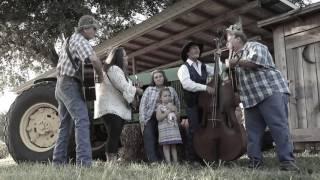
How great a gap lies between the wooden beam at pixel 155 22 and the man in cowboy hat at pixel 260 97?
2.64 meters

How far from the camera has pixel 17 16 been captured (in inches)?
551

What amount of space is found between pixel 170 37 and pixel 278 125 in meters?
4.61

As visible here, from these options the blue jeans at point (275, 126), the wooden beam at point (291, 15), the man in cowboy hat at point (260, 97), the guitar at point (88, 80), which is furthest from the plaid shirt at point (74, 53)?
the wooden beam at point (291, 15)

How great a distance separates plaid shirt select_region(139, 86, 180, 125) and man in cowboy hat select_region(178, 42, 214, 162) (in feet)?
0.92

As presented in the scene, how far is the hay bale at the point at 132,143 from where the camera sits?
22.2 ft

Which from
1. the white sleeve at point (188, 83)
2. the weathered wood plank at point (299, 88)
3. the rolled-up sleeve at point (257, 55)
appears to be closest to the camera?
the rolled-up sleeve at point (257, 55)

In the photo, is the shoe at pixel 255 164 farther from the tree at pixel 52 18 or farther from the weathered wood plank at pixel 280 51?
the tree at pixel 52 18

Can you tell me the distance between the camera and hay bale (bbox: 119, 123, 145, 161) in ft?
22.2

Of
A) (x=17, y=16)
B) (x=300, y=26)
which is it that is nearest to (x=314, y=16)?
(x=300, y=26)

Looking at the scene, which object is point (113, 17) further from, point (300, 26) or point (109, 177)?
point (109, 177)

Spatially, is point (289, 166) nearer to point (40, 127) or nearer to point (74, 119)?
point (74, 119)

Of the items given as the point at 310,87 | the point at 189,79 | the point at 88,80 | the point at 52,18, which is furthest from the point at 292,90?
the point at 52,18

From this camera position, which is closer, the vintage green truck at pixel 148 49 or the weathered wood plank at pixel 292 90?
the vintage green truck at pixel 148 49

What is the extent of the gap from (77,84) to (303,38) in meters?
3.79
